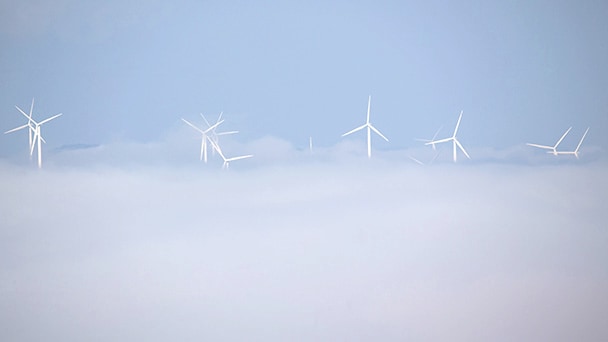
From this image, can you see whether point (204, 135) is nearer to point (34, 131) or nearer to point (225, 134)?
point (225, 134)

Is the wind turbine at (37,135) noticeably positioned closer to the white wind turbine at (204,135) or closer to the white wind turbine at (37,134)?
the white wind turbine at (37,134)

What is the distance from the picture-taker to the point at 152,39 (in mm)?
2994

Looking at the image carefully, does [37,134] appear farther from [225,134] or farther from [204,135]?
[225,134]

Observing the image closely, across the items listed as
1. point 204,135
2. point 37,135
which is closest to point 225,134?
point 204,135

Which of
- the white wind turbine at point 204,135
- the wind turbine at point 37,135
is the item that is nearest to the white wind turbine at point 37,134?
the wind turbine at point 37,135

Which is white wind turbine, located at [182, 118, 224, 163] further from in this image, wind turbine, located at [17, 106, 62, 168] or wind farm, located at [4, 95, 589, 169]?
wind turbine, located at [17, 106, 62, 168]

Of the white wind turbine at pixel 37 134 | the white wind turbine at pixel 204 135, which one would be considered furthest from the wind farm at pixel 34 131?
the white wind turbine at pixel 204 135

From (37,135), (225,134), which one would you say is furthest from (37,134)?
(225,134)

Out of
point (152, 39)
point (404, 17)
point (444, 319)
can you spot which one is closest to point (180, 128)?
point (152, 39)

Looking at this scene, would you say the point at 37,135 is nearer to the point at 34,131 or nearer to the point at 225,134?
the point at 34,131

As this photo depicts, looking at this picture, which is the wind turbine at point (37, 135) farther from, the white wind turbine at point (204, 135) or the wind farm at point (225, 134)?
the white wind turbine at point (204, 135)

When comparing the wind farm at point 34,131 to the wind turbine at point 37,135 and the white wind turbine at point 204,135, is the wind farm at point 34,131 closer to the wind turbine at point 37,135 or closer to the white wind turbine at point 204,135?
the wind turbine at point 37,135

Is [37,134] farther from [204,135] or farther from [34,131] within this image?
[204,135]

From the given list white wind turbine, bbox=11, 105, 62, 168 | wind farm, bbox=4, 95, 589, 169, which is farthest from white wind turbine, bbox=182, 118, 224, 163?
white wind turbine, bbox=11, 105, 62, 168
